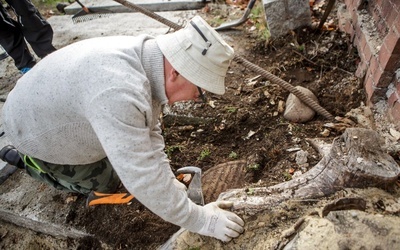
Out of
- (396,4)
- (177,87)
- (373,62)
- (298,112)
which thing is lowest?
(298,112)

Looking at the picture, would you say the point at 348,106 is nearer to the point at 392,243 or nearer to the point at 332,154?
the point at 332,154

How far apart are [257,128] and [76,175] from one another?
152cm

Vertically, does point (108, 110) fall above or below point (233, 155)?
above

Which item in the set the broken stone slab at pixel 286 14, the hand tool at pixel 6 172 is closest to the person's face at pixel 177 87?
the hand tool at pixel 6 172

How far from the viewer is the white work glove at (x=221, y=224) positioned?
1.61 m

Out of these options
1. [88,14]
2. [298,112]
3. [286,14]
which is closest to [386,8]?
[298,112]

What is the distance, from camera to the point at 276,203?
5.67ft

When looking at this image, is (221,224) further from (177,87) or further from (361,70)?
(361,70)

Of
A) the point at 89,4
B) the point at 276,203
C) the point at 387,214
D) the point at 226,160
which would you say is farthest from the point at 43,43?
the point at 387,214

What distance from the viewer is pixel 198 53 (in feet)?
4.63

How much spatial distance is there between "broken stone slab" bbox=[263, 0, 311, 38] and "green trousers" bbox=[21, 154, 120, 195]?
7.70 feet

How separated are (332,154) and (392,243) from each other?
54 cm

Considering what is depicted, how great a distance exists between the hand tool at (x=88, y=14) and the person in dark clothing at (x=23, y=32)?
1409 millimetres

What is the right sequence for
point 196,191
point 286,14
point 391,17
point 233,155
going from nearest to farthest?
A: 1. point 196,191
2. point 391,17
3. point 233,155
4. point 286,14
